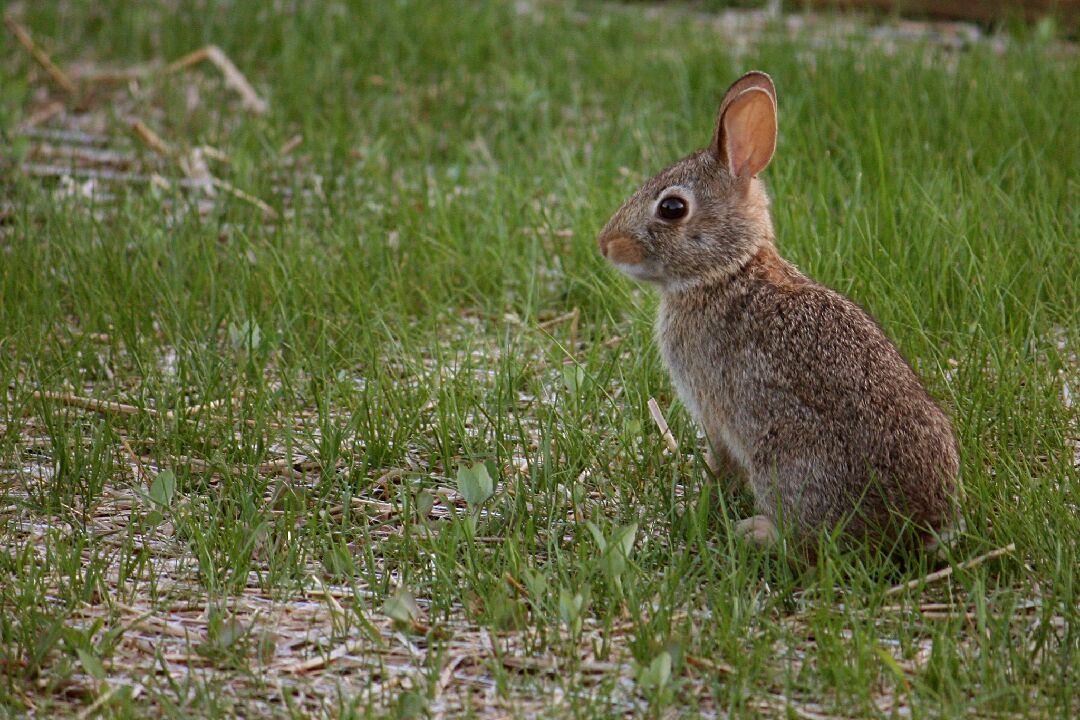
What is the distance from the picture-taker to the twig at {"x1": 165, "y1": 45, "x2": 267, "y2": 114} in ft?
24.3

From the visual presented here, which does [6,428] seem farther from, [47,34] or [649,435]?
[47,34]

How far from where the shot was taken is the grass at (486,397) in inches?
124

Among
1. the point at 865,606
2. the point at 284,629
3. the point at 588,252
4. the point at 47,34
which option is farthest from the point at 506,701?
the point at 47,34

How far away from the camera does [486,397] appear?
14.9 feet

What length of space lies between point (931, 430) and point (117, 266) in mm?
3135

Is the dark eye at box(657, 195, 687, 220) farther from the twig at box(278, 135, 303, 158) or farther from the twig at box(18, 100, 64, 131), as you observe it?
the twig at box(18, 100, 64, 131)

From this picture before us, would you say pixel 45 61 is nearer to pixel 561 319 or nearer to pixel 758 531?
pixel 561 319

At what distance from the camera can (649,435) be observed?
429 centimetres

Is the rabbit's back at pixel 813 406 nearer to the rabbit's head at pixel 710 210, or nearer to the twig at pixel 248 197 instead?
the rabbit's head at pixel 710 210

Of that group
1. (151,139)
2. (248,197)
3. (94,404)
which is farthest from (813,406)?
(151,139)

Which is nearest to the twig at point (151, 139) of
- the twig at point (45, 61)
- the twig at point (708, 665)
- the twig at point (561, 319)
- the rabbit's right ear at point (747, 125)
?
the twig at point (45, 61)

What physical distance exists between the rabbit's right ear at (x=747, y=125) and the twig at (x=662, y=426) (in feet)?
2.38

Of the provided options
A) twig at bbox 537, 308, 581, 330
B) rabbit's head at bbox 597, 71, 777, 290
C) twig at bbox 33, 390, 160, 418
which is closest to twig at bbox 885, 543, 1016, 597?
rabbit's head at bbox 597, 71, 777, 290

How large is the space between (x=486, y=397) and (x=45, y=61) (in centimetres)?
451
